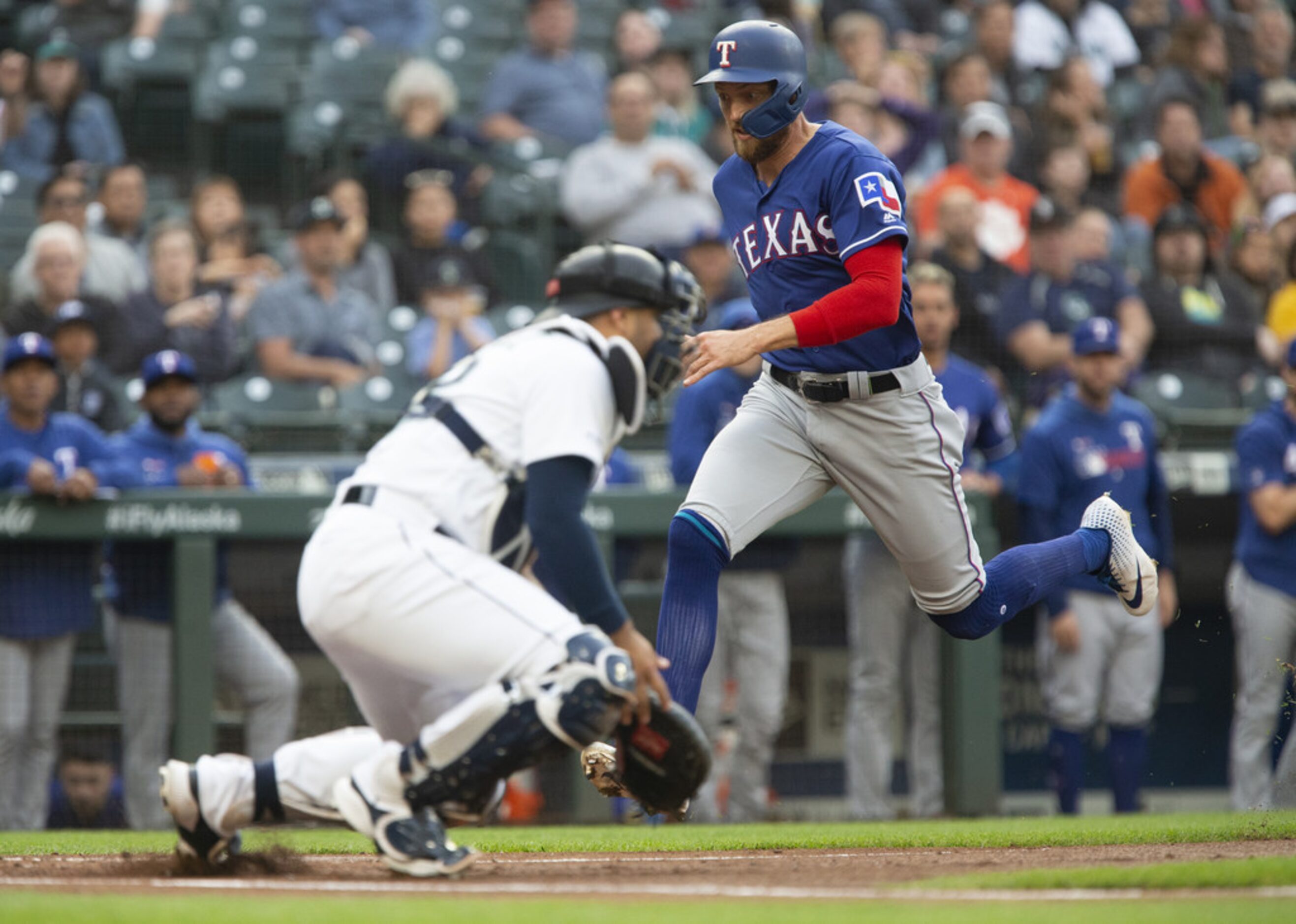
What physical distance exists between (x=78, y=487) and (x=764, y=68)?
3.75 meters

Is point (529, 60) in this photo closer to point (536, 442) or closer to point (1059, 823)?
point (1059, 823)

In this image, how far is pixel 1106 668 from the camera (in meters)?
7.39

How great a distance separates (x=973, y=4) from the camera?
12266mm

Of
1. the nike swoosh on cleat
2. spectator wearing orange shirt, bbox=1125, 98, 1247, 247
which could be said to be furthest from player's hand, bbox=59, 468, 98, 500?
spectator wearing orange shirt, bbox=1125, 98, 1247, 247

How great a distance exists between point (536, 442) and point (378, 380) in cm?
483

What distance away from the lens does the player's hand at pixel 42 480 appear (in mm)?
6691

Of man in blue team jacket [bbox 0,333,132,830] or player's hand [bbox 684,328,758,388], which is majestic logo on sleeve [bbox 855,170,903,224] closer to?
player's hand [bbox 684,328,758,388]

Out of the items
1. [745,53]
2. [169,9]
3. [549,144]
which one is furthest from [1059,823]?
[169,9]

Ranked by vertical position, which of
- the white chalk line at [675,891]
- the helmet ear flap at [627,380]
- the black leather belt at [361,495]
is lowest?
the white chalk line at [675,891]

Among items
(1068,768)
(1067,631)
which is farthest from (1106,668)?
(1068,768)

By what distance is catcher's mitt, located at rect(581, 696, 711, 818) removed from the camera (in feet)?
12.2

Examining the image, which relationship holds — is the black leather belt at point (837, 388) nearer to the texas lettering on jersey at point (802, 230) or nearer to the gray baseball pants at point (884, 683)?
the texas lettering on jersey at point (802, 230)

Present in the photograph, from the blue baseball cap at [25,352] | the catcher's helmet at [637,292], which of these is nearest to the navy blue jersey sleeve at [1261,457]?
the catcher's helmet at [637,292]

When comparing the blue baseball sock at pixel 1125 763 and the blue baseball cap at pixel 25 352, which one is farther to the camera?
the blue baseball sock at pixel 1125 763
